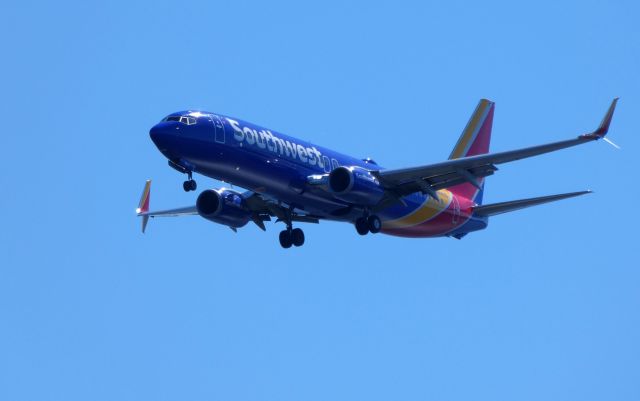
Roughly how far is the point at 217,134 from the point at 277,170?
3.02 metres

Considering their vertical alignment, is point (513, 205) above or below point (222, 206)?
above

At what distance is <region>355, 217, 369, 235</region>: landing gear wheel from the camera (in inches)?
2046

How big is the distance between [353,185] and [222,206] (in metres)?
7.01

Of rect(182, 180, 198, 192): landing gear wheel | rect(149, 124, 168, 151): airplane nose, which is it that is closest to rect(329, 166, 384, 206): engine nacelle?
rect(182, 180, 198, 192): landing gear wheel

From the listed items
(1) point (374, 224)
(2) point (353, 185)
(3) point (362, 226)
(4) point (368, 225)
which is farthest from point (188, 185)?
(1) point (374, 224)

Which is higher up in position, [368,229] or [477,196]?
[477,196]

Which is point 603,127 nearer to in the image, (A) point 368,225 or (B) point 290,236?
(A) point 368,225

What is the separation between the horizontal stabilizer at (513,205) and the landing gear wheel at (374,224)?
6.49 metres

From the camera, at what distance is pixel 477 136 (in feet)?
205

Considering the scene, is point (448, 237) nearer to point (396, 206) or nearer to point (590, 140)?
point (396, 206)

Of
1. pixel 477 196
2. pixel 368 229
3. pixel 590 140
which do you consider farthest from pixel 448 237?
pixel 590 140

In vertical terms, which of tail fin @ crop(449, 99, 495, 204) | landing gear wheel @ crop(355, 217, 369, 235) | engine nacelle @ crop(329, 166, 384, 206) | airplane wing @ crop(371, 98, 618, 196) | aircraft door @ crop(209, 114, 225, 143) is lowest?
landing gear wheel @ crop(355, 217, 369, 235)

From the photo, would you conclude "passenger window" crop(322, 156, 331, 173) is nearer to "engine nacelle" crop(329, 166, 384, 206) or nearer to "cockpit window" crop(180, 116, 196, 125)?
"engine nacelle" crop(329, 166, 384, 206)

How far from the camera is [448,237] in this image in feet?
192
